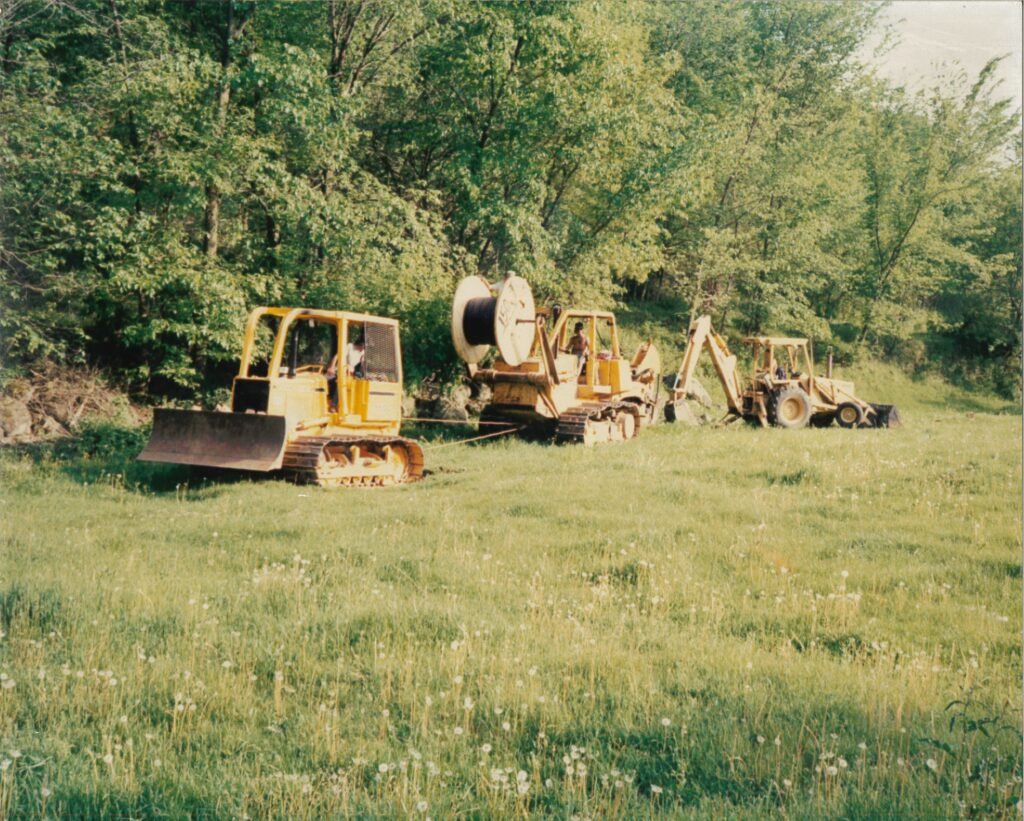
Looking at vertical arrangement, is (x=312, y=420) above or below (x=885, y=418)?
below

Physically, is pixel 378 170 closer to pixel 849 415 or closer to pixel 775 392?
pixel 775 392

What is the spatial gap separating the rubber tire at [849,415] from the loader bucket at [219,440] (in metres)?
17.5

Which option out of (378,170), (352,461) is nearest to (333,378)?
(352,461)

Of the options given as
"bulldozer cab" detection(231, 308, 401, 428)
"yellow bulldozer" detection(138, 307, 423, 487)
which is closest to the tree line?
"bulldozer cab" detection(231, 308, 401, 428)

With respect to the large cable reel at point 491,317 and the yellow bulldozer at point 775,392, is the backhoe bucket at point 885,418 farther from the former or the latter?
the large cable reel at point 491,317

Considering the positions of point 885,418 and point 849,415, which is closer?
point 849,415

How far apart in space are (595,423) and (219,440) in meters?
8.72

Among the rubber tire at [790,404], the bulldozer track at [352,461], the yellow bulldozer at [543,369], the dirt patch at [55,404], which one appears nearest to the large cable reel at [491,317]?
the yellow bulldozer at [543,369]

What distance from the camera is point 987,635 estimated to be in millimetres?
5879

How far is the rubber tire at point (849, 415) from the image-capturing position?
76.4 feet

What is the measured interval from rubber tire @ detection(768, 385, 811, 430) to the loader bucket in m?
14.6

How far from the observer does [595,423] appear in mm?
18047

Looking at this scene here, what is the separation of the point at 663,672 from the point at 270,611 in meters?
3.02

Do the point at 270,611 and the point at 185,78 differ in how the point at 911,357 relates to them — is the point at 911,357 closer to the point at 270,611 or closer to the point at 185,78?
the point at 185,78
